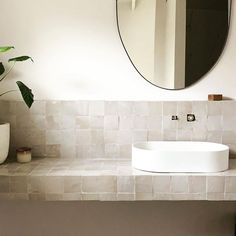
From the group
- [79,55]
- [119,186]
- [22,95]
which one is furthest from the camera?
[79,55]

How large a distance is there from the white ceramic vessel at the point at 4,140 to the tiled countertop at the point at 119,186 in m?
0.21

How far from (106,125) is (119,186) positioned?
0.47m

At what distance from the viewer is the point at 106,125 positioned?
185cm

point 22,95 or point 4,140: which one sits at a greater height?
point 22,95

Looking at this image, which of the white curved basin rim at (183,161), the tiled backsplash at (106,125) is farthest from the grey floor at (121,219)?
the white curved basin rim at (183,161)

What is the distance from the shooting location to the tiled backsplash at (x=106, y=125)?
72.5 inches

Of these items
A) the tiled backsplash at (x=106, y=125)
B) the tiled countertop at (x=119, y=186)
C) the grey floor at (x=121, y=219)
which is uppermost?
the tiled backsplash at (x=106, y=125)

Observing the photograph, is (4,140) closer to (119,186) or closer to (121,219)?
(119,186)

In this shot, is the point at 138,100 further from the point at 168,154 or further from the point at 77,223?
the point at 77,223

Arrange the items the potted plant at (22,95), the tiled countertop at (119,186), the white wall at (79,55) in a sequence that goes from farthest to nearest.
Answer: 1. the white wall at (79,55)
2. the potted plant at (22,95)
3. the tiled countertop at (119,186)

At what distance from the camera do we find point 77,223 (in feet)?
6.20

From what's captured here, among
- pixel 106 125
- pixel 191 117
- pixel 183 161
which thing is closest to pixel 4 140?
pixel 106 125

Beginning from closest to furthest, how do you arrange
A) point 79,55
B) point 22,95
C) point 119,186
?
point 119,186 < point 22,95 < point 79,55

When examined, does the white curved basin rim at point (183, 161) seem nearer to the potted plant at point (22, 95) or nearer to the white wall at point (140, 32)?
the white wall at point (140, 32)
